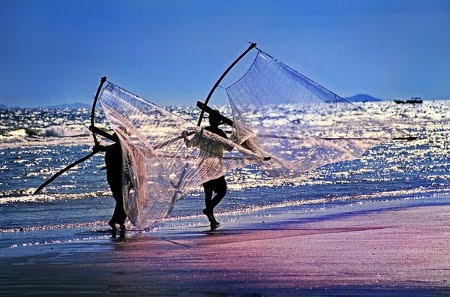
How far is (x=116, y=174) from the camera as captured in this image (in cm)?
1478

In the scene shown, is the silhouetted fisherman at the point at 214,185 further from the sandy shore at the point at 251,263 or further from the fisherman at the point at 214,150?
the sandy shore at the point at 251,263

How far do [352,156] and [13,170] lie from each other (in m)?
20.1

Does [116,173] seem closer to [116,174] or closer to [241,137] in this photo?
[116,174]

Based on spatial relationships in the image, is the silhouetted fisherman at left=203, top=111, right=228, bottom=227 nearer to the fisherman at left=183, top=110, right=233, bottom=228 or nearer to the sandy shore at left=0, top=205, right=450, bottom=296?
the fisherman at left=183, top=110, right=233, bottom=228

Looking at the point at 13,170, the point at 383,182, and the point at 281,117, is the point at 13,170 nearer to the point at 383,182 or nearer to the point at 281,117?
the point at 383,182

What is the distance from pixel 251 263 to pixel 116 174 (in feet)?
15.7

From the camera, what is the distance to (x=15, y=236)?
49.0ft

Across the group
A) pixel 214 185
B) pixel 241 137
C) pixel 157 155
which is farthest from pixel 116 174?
pixel 241 137

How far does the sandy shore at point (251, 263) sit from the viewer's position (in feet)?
29.7

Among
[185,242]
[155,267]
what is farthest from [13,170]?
[155,267]

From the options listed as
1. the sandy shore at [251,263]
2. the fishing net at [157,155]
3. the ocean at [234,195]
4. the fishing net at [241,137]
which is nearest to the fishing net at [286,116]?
the fishing net at [241,137]

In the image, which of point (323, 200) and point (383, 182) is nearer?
point (323, 200)

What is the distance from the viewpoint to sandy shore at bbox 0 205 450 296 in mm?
9055

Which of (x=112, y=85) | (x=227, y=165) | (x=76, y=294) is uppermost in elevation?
(x=112, y=85)
